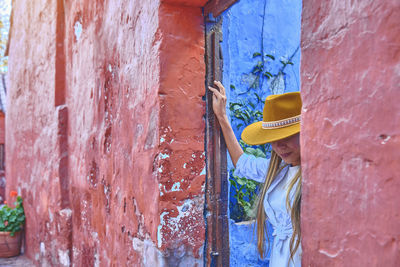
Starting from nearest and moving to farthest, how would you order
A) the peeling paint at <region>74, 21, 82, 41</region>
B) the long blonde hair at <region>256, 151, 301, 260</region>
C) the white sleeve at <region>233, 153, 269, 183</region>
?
the long blonde hair at <region>256, 151, 301, 260</region>
the white sleeve at <region>233, 153, 269, 183</region>
the peeling paint at <region>74, 21, 82, 41</region>

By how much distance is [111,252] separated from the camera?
104 inches

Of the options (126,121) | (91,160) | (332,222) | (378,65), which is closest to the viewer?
(378,65)

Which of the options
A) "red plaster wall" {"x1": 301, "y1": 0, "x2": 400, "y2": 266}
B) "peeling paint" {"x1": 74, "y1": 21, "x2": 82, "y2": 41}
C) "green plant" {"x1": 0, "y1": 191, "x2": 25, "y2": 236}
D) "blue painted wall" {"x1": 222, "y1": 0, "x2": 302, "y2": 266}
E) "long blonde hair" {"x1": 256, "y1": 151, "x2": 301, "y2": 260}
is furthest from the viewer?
"green plant" {"x1": 0, "y1": 191, "x2": 25, "y2": 236}

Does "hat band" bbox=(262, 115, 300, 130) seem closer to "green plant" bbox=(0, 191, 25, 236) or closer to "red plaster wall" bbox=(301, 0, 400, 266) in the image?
"red plaster wall" bbox=(301, 0, 400, 266)

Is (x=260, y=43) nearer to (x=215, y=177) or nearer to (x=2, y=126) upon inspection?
(x=215, y=177)

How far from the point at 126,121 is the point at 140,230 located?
0.68m

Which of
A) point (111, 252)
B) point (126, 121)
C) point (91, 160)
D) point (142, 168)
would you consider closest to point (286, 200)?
point (142, 168)

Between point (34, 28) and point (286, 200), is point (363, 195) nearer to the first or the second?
point (286, 200)

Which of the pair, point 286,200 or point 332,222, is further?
point 286,200

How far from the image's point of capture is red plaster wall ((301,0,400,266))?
0.83 metres

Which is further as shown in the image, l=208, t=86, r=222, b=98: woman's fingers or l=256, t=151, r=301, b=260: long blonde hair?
l=208, t=86, r=222, b=98: woman's fingers

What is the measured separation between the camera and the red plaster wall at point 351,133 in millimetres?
833

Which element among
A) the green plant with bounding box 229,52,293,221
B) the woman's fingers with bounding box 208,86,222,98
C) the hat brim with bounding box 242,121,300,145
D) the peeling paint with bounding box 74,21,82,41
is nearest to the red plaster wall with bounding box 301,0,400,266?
the hat brim with bounding box 242,121,300,145

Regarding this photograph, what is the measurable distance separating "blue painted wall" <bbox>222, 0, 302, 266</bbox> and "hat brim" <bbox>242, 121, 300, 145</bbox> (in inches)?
63.1
